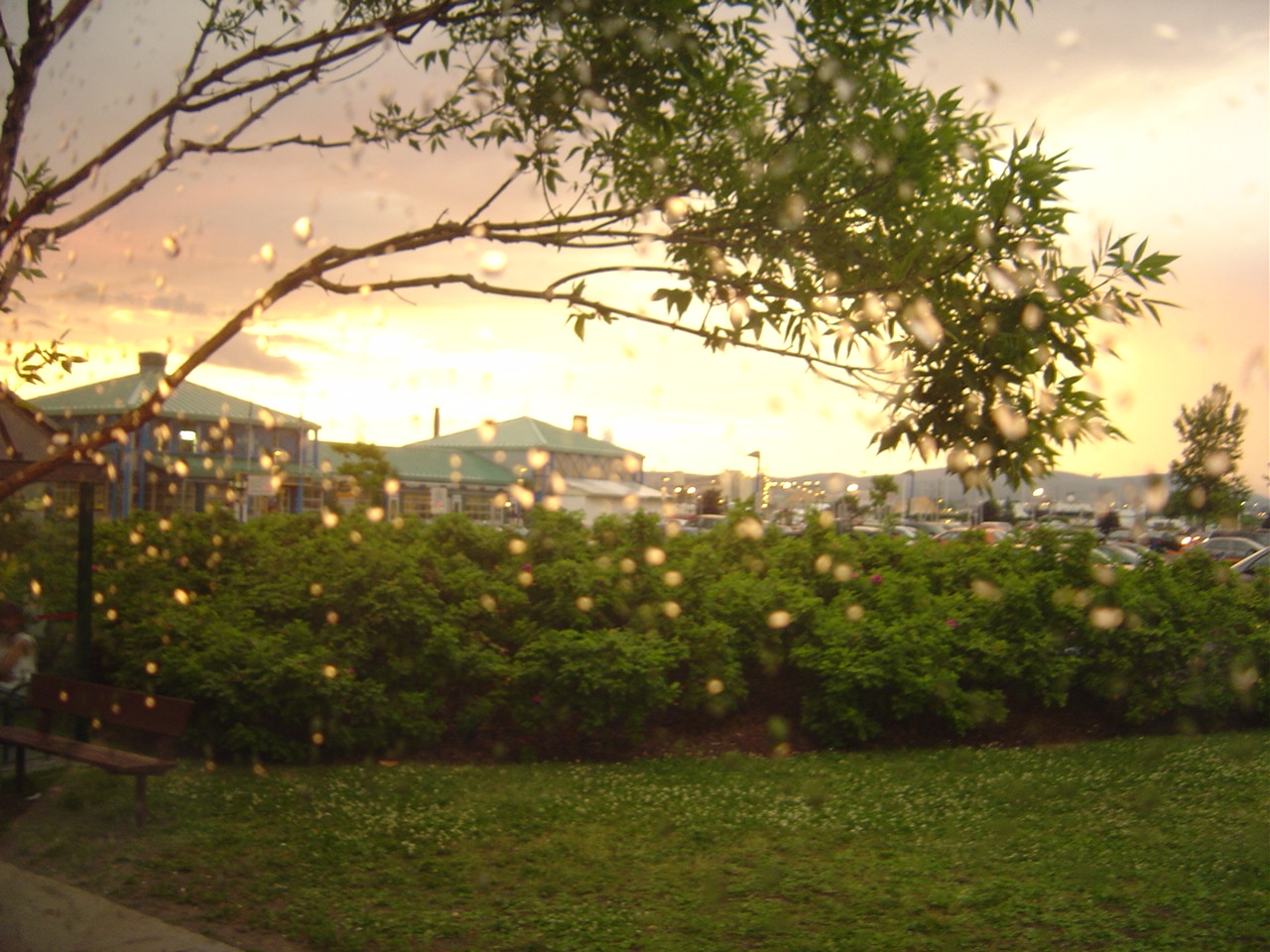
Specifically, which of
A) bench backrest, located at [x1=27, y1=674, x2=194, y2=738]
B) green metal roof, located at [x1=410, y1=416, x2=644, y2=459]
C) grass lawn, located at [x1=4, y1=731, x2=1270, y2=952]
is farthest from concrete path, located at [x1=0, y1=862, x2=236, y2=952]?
green metal roof, located at [x1=410, y1=416, x2=644, y2=459]

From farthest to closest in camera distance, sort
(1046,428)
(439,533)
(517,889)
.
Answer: (439,533)
(517,889)
(1046,428)

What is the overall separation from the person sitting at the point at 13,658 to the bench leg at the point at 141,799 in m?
2.39

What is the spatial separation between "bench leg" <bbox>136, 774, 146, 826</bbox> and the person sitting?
2394mm

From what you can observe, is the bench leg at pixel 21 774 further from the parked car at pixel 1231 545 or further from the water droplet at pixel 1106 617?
the parked car at pixel 1231 545

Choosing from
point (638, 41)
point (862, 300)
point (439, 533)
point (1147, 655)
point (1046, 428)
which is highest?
point (638, 41)

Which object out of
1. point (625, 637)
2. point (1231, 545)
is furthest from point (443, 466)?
point (1231, 545)

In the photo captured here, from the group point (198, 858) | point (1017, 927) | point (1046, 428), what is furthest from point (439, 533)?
point (1046, 428)

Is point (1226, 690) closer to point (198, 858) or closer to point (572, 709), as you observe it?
point (572, 709)

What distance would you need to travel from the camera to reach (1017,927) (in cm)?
494

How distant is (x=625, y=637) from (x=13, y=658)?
4703 mm

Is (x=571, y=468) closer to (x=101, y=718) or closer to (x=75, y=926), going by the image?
(x=101, y=718)

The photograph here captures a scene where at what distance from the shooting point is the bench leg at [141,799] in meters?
6.43

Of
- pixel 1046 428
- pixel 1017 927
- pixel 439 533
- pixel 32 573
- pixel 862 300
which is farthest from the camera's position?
pixel 32 573

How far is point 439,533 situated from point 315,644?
2.19 meters
